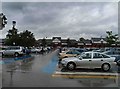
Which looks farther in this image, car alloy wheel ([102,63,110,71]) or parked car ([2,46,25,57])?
parked car ([2,46,25,57])

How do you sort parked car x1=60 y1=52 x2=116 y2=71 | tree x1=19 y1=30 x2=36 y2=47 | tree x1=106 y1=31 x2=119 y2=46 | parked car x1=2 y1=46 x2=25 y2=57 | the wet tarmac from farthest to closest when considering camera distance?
1. tree x1=106 y1=31 x2=119 y2=46
2. tree x1=19 y1=30 x2=36 y2=47
3. parked car x1=2 y1=46 x2=25 y2=57
4. parked car x1=60 y1=52 x2=116 y2=71
5. the wet tarmac

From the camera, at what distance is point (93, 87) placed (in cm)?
1120

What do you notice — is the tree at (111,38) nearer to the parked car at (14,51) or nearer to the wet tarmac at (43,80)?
the parked car at (14,51)

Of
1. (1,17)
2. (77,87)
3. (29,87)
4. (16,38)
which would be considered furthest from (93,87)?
(16,38)

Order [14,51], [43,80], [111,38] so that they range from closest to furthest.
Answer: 1. [43,80]
2. [14,51]
3. [111,38]

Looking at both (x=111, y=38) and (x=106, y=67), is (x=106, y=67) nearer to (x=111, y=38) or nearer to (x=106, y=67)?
(x=106, y=67)

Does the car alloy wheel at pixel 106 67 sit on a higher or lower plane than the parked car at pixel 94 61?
lower

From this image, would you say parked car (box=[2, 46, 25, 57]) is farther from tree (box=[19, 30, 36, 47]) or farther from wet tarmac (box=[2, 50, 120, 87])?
wet tarmac (box=[2, 50, 120, 87])

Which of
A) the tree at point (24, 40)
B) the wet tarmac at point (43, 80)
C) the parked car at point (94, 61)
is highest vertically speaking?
the tree at point (24, 40)

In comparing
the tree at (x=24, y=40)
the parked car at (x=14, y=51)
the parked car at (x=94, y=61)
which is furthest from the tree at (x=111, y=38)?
the parked car at (x=94, y=61)

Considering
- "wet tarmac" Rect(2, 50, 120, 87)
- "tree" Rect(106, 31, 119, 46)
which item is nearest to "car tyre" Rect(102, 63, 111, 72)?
"wet tarmac" Rect(2, 50, 120, 87)

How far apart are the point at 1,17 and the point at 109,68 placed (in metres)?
28.8

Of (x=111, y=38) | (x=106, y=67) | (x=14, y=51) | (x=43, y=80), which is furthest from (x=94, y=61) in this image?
(x=111, y=38)

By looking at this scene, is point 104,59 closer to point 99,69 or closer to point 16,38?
point 99,69
